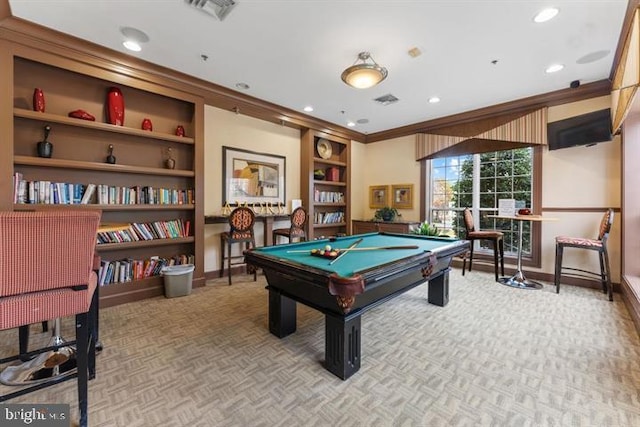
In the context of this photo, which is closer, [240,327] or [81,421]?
[81,421]

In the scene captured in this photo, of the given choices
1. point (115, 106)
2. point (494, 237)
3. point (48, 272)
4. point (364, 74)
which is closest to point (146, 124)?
point (115, 106)

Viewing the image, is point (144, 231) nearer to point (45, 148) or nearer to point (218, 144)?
point (45, 148)

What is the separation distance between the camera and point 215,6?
2.32 metres

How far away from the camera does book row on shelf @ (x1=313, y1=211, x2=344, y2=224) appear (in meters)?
5.70

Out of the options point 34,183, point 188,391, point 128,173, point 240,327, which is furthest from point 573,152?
point 34,183

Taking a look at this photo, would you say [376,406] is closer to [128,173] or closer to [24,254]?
[24,254]

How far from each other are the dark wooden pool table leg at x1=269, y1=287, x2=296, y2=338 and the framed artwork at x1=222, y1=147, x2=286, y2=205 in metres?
2.50

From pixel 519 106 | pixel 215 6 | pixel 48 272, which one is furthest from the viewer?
pixel 519 106

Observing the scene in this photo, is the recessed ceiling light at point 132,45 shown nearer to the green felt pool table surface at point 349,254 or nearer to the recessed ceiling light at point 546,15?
the green felt pool table surface at point 349,254

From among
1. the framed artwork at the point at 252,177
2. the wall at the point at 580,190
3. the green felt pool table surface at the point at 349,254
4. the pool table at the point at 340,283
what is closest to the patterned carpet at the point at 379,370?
the pool table at the point at 340,283

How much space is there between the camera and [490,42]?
9.07ft

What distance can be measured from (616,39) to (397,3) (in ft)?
7.68

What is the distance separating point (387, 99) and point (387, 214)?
240 centimetres

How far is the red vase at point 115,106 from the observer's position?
125 inches
